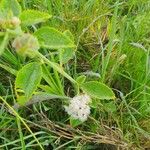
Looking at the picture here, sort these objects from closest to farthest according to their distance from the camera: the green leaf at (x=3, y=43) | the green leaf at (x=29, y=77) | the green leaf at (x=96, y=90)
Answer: the green leaf at (x=3, y=43) → the green leaf at (x=29, y=77) → the green leaf at (x=96, y=90)

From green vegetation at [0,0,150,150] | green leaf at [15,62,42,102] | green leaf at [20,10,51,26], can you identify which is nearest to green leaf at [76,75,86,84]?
green vegetation at [0,0,150,150]

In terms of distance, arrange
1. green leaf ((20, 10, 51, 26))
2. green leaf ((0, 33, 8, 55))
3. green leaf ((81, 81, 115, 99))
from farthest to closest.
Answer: green leaf ((81, 81, 115, 99)) → green leaf ((20, 10, 51, 26)) → green leaf ((0, 33, 8, 55))

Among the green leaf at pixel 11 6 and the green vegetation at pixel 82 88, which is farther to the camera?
the green vegetation at pixel 82 88

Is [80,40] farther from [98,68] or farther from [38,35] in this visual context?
[38,35]

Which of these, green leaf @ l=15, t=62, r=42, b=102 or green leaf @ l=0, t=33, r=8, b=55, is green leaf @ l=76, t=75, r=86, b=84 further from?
green leaf @ l=0, t=33, r=8, b=55

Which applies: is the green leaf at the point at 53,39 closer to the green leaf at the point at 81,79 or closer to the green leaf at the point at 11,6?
the green leaf at the point at 11,6

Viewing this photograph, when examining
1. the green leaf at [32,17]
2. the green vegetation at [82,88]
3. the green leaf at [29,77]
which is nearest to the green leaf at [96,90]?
the green vegetation at [82,88]

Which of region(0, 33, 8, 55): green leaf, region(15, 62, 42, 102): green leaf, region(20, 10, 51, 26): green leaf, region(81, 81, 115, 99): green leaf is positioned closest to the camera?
region(0, 33, 8, 55): green leaf

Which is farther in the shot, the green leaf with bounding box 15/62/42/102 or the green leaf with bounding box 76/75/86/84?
the green leaf with bounding box 76/75/86/84

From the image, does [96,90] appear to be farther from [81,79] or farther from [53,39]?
[53,39]
